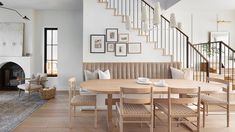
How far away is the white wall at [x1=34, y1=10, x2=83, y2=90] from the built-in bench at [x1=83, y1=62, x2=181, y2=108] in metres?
2.17

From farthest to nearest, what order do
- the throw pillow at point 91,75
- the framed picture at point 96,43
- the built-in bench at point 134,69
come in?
the framed picture at point 96,43 < the built-in bench at point 134,69 < the throw pillow at point 91,75

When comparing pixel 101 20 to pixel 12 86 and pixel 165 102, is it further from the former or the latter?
pixel 12 86

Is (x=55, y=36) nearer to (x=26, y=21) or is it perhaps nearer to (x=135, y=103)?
(x=26, y=21)

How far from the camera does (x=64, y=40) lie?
7.55 meters

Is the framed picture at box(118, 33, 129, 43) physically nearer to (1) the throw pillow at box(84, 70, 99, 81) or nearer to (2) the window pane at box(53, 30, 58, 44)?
(1) the throw pillow at box(84, 70, 99, 81)

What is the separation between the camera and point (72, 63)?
7605 mm

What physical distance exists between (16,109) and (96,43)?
2.54m

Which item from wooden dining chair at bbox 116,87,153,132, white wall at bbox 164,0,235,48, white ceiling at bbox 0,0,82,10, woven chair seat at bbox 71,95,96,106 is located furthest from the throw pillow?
white wall at bbox 164,0,235,48

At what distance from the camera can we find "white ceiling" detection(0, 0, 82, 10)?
20.9ft

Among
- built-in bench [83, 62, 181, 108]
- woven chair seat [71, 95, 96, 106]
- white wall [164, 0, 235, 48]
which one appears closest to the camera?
woven chair seat [71, 95, 96, 106]

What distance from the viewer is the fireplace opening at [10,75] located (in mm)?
7520

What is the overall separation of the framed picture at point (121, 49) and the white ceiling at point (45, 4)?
1.92 meters

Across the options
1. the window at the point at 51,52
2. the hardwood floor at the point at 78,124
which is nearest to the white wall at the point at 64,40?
the window at the point at 51,52

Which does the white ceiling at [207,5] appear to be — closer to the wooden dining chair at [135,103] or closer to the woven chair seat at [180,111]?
the woven chair seat at [180,111]
